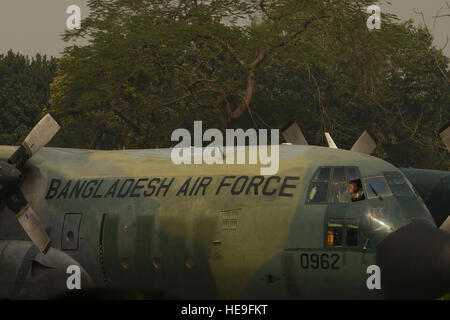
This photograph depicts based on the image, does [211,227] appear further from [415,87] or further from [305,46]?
[415,87]

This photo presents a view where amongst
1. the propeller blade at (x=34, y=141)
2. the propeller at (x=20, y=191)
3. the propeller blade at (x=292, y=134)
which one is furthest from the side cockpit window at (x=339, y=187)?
the propeller blade at (x=34, y=141)

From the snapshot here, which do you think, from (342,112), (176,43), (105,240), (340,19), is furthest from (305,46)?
(105,240)

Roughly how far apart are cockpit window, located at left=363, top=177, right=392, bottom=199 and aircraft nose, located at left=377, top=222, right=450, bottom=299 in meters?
1.04

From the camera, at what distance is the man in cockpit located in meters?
16.1

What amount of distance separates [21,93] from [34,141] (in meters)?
48.3

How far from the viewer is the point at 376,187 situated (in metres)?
16.3

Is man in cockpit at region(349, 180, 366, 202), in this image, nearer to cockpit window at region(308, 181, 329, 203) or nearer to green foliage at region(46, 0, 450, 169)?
cockpit window at region(308, 181, 329, 203)

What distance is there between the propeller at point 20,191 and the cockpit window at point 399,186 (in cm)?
830

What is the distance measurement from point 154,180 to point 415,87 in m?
43.3

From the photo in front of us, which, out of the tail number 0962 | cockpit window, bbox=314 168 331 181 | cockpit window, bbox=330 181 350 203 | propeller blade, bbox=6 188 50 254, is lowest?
the tail number 0962

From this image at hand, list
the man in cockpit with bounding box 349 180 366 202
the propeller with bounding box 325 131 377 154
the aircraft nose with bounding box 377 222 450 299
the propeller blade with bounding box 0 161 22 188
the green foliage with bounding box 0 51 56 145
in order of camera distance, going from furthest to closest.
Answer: the green foliage with bounding box 0 51 56 145, the propeller with bounding box 325 131 377 154, the propeller blade with bounding box 0 161 22 188, the man in cockpit with bounding box 349 180 366 202, the aircraft nose with bounding box 377 222 450 299

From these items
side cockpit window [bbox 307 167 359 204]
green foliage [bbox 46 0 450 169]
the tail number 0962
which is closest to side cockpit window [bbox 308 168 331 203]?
side cockpit window [bbox 307 167 359 204]

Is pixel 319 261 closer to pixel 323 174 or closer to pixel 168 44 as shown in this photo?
pixel 323 174

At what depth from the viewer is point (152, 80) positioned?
40000 millimetres
